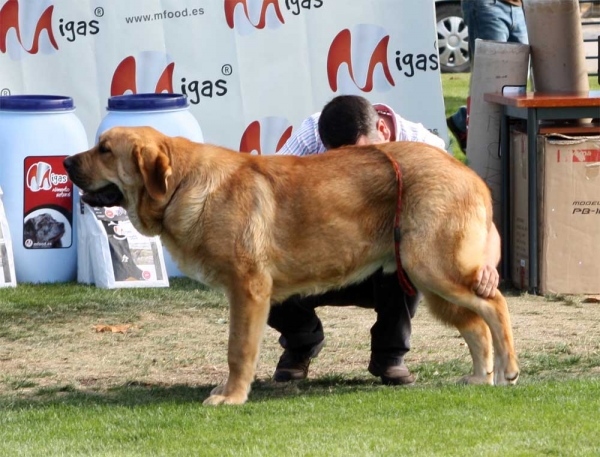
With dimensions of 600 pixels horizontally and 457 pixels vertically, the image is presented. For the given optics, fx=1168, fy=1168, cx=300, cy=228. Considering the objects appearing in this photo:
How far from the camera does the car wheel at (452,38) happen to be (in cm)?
1864

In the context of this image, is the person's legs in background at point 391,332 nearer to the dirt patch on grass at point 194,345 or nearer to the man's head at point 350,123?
the dirt patch on grass at point 194,345

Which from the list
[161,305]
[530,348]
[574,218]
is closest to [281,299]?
[530,348]

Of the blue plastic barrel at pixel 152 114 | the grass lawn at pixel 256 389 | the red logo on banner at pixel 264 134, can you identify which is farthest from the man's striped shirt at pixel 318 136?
Answer: the red logo on banner at pixel 264 134

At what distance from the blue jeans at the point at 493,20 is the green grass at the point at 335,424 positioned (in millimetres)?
6271

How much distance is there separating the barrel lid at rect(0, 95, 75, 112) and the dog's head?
333cm

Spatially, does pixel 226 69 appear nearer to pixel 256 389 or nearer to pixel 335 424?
pixel 256 389

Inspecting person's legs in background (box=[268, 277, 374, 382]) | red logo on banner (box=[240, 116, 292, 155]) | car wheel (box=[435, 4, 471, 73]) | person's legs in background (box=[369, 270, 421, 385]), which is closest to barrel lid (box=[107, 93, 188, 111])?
red logo on banner (box=[240, 116, 292, 155])

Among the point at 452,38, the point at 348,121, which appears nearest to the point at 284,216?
the point at 348,121

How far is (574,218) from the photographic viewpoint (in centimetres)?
811

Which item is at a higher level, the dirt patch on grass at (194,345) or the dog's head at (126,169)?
the dog's head at (126,169)

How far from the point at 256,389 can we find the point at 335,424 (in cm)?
116

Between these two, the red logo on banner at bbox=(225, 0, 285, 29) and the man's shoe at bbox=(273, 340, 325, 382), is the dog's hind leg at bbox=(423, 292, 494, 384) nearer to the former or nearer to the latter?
the man's shoe at bbox=(273, 340, 325, 382)

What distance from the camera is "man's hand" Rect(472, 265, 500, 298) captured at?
5.28 meters

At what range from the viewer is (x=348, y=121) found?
589 cm
